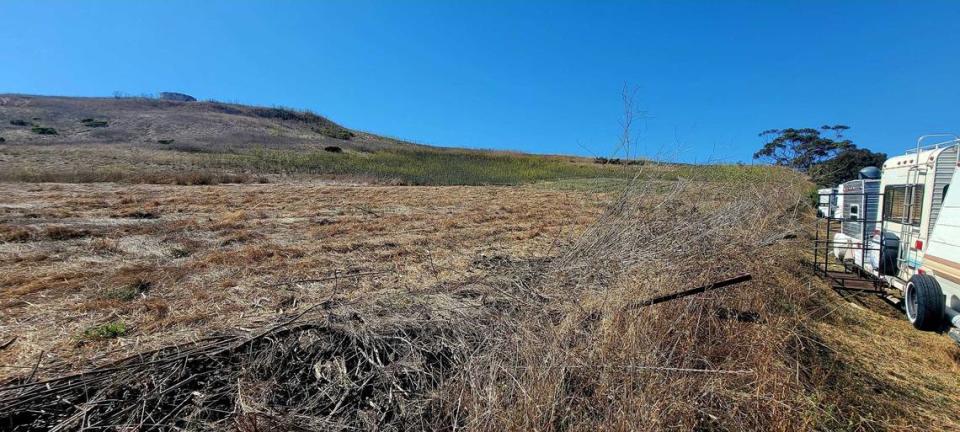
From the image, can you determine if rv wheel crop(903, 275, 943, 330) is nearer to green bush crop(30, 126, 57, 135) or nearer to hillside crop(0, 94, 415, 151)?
hillside crop(0, 94, 415, 151)

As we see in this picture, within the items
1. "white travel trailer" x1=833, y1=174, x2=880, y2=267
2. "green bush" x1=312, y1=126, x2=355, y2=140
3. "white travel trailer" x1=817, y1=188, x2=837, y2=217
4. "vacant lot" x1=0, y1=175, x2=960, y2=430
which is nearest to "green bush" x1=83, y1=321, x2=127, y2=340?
"vacant lot" x1=0, y1=175, x2=960, y2=430

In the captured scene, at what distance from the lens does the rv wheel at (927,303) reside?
4.58 m

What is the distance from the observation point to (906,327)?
16.6 ft

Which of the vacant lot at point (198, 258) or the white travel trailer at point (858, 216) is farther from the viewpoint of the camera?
the white travel trailer at point (858, 216)

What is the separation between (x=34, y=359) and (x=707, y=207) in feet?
22.1

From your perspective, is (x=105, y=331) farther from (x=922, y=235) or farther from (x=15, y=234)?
(x=922, y=235)

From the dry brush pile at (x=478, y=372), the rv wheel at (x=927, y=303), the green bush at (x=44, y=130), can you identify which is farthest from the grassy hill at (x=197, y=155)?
the rv wheel at (x=927, y=303)

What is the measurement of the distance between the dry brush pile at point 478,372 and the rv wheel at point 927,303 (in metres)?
2.10

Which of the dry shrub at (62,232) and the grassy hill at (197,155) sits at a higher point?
the grassy hill at (197,155)

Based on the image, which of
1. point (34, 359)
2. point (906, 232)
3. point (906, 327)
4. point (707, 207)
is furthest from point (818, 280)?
point (34, 359)

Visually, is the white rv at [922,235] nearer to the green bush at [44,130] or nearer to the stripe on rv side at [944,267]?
the stripe on rv side at [944,267]

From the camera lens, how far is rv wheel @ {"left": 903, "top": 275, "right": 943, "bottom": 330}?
458 cm

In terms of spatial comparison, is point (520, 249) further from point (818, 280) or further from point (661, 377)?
point (661, 377)

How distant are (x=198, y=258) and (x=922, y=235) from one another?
9471mm
